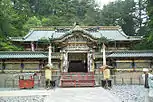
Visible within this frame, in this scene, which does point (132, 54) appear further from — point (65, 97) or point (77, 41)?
point (65, 97)

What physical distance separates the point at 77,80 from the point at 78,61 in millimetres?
8641

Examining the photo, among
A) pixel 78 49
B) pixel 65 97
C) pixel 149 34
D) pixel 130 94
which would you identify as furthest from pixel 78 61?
pixel 65 97

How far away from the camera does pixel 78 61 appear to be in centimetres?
3048

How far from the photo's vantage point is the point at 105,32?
32.7 m

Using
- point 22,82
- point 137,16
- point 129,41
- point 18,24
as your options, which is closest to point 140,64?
point 129,41

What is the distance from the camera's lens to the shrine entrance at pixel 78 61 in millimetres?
28906

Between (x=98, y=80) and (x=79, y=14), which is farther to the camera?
(x=79, y=14)

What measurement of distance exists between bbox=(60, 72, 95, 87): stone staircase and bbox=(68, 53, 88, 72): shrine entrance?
16.8ft

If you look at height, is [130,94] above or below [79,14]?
below

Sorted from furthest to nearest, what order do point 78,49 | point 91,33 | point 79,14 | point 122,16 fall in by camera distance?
point 79,14 → point 122,16 → point 91,33 → point 78,49

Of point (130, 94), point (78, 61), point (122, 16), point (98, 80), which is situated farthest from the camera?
point (122, 16)

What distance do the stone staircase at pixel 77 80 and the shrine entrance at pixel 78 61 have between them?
513 centimetres

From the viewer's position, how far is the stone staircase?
68.9ft

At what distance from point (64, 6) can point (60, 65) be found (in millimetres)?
39412
